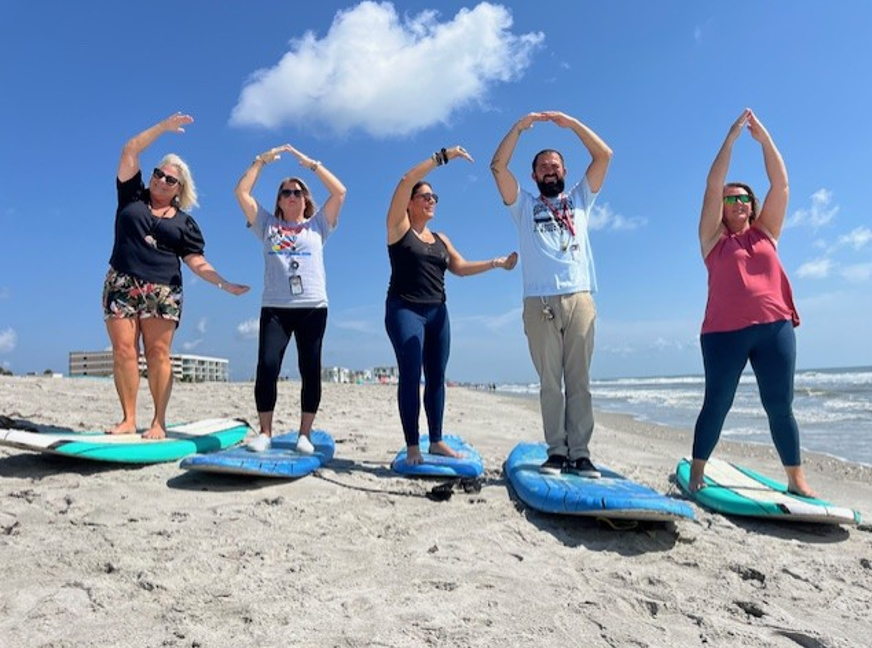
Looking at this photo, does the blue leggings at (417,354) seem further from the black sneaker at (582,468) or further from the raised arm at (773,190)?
the raised arm at (773,190)

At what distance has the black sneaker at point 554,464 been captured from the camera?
3928mm

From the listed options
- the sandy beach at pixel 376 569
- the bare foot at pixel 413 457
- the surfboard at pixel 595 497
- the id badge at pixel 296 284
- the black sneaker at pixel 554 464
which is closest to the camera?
the sandy beach at pixel 376 569

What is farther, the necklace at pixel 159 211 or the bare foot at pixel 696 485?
the necklace at pixel 159 211

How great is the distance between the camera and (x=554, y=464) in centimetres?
397

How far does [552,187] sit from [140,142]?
3.20m

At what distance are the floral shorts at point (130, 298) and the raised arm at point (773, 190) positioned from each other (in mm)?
4426

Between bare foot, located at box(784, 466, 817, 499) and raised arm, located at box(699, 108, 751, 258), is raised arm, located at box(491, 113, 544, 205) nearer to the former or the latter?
raised arm, located at box(699, 108, 751, 258)

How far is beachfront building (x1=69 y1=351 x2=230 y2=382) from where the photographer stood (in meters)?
23.5

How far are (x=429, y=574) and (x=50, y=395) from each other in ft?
25.8

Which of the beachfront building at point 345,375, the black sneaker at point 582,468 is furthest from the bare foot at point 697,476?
the beachfront building at point 345,375

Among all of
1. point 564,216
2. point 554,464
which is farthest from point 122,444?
point 564,216

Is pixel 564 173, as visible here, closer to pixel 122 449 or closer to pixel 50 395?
pixel 122 449

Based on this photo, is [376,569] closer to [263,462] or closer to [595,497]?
[595,497]

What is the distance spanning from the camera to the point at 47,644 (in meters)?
1.91
